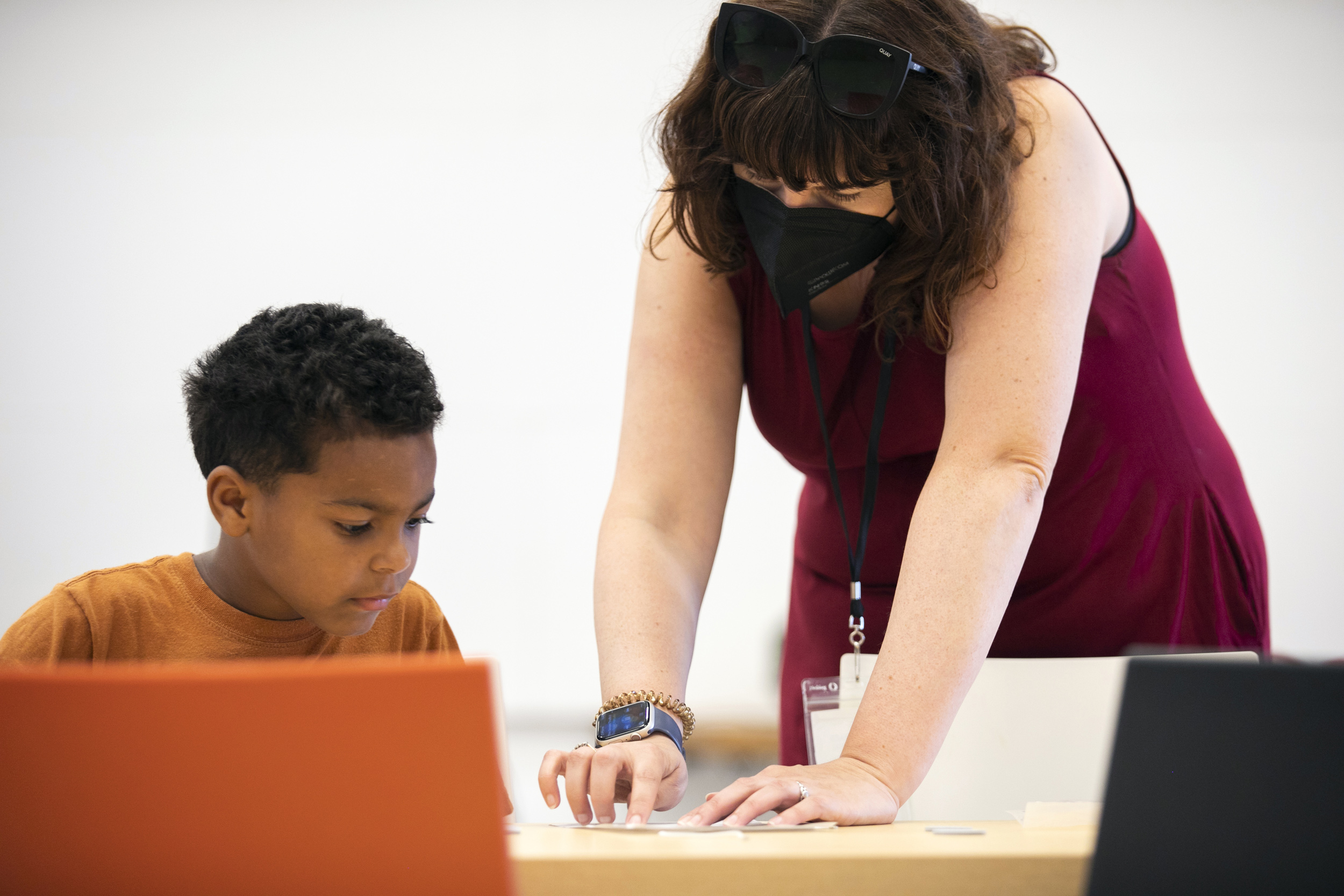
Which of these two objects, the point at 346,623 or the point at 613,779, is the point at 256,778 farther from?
the point at 346,623

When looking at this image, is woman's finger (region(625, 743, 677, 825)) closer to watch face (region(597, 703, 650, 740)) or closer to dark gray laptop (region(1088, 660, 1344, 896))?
watch face (region(597, 703, 650, 740))

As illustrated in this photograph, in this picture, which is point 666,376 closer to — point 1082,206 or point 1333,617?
point 1082,206

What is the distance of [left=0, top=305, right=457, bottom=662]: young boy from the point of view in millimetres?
952

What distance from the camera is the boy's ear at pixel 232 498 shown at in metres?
0.98

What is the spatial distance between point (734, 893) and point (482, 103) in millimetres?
2751

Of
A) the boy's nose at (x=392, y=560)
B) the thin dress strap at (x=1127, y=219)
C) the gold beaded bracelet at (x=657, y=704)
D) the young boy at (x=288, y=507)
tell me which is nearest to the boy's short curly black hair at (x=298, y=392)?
the young boy at (x=288, y=507)

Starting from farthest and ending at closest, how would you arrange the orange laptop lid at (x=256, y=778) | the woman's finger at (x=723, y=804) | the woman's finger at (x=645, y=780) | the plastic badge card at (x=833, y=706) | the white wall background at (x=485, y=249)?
the white wall background at (x=485, y=249)
the plastic badge card at (x=833, y=706)
the woman's finger at (x=645, y=780)
the woman's finger at (x=723, y=804)
the orange laptop lid at (x=256, y=778)

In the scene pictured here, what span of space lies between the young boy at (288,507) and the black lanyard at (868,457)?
1.37 ft

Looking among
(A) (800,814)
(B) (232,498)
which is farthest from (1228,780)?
(B) (232,498)

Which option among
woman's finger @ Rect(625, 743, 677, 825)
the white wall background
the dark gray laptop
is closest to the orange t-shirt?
woman's finger @ Rect(625, 743, 677, 825)

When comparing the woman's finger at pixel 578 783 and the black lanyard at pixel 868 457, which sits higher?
the black lanyard at pixel 868 457

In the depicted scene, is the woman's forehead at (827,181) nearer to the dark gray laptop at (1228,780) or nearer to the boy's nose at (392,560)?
the boy's nose at (392,560)

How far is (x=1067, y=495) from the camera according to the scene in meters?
1.12

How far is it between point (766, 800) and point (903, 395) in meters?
0.55
